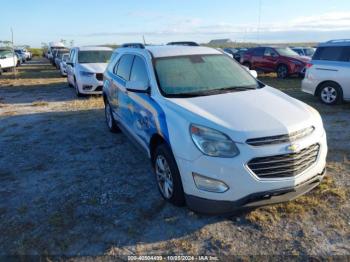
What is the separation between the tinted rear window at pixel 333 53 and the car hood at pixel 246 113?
5.63 meters

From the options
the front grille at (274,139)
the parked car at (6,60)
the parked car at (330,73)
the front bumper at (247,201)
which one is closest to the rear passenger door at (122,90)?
the front bumper at (247,201)

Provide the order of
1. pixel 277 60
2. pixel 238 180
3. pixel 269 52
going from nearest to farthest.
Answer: pixel 238 180 < pixel 277 60 < pixel 269 52

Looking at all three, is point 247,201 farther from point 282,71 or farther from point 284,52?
point 284,52

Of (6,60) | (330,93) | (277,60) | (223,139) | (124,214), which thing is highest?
(223,139)

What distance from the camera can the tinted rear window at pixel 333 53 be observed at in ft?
28.4

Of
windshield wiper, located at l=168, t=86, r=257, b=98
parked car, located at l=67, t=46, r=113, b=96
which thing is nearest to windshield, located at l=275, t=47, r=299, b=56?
parked car, located at l=67, t=46, r=113, b=96

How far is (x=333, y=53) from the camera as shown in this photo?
896 cm

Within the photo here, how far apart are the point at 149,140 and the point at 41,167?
6.94 ft

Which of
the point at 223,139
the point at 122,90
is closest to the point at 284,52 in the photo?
the point at 122,90

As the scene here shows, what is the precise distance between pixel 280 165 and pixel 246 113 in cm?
64

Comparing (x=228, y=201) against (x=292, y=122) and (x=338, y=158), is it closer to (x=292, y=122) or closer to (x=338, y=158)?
(x=292, y=122)

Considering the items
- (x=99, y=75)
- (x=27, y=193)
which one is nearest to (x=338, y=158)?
(x=27, y=193)

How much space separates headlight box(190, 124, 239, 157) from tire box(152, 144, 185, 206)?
412 mm

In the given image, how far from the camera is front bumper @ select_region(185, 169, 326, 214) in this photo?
3.22m
